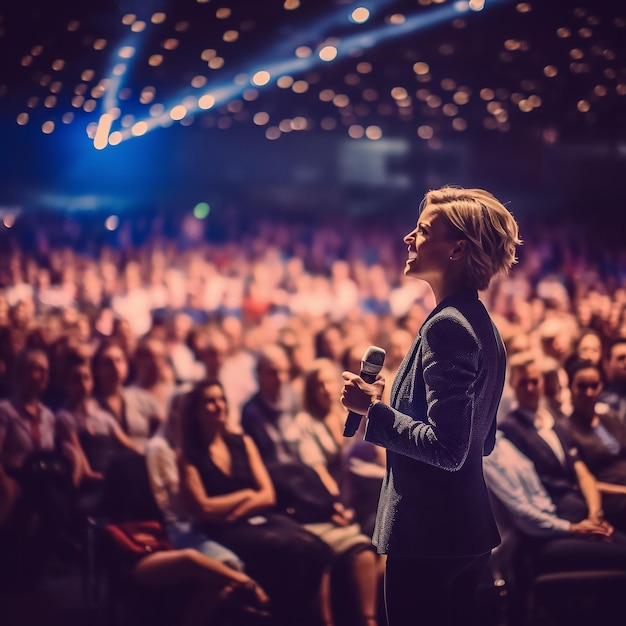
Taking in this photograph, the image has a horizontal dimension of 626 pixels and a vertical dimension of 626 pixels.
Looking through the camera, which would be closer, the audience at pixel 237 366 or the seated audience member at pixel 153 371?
the audience at pixel 237 366

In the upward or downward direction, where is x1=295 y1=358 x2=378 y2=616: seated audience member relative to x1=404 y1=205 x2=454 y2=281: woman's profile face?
downward

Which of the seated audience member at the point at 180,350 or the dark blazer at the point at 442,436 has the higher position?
the seated audience member at the point at 180,350

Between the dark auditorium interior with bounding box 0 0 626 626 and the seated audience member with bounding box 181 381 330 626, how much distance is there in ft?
0.30

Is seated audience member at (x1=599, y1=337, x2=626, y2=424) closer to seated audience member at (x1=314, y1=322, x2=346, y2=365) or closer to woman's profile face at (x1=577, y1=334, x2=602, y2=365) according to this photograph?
woman's profile face at (x1=577, y1=334, x2=602, y2=365)

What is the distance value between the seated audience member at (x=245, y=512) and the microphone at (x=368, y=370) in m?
1.64

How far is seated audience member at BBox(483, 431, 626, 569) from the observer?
11.6 feet

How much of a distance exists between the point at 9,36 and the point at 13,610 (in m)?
6.93

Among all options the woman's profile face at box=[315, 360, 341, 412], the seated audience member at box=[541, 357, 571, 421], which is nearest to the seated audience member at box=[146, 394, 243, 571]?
the woman's profile face at box=[315, 360, 341, 412]

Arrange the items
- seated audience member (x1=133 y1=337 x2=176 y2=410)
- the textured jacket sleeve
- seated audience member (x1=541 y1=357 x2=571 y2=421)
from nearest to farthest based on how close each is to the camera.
A: the textured jacket sleeve, seated audience member (x1=541 y1=357 x2=571 y2=421), seated audience member (x1=133 y1=337 x2=176 y2=410)

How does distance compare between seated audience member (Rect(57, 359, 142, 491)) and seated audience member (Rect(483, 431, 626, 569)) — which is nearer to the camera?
seated audience member (Rect(483, 431, 626, 569))

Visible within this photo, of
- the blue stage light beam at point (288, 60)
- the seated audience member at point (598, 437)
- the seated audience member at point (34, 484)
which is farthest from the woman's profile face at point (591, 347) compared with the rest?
the blue stage light beam at point (288, 60)

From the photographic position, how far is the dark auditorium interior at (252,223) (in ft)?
12.2

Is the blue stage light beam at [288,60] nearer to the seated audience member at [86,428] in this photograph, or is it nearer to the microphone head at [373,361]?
the seated audience member at [86,428]

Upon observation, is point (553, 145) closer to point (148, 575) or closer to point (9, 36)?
point (9, 36)
